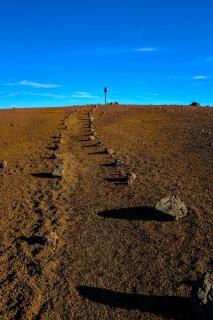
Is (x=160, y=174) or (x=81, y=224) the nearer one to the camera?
(x=81, y=224)

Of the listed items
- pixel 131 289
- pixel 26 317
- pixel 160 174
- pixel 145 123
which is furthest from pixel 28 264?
pixel 145 123

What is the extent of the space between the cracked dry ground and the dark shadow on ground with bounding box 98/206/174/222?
39mm

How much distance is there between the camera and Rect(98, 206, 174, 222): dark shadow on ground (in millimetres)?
13719

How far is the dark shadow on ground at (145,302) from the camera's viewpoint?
29.5 feet

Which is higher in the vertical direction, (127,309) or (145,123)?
(145,123)

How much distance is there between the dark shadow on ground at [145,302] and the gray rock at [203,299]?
31 cm

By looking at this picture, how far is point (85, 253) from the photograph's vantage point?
470 inches

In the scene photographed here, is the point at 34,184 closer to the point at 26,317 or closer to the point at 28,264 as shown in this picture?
the point at 28,264

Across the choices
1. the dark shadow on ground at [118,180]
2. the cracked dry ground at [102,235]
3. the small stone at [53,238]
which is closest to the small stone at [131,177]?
the dark shadow on ground at [118,180]

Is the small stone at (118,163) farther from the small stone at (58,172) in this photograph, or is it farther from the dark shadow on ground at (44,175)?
the dark shadow on ground at (44,175)

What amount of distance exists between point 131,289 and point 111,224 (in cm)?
397

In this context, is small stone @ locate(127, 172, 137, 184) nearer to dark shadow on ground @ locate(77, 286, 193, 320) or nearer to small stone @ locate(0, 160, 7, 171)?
small stone @ locate(0, 160, 7, 171)

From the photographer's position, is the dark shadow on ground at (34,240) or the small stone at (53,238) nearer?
the small stone at (53,238)

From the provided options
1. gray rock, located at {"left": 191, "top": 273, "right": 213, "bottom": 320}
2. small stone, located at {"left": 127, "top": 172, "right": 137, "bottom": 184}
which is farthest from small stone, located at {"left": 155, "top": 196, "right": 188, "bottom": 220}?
gray rock, located at {"left": 191, "top": 273, "right": 213, "bottom": 320}
